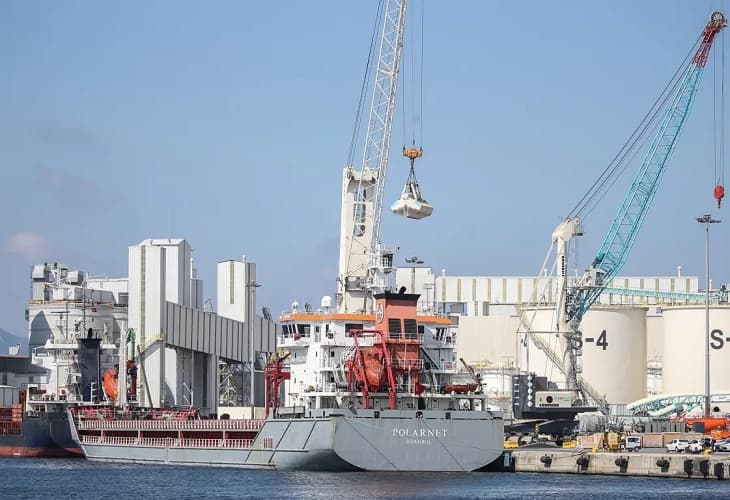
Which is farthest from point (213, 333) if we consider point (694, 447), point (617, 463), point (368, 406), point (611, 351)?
point (617, 463)

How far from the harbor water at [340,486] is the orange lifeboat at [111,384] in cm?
2448

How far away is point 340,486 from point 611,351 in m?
63.9

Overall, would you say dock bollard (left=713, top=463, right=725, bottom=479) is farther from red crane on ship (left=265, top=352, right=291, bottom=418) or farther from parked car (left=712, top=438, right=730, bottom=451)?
red crane on ship (left=265, top=352, right=291, bottom=418)

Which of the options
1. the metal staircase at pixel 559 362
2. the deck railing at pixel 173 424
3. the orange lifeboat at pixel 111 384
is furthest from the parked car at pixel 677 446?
the orange lifeboat at pixel 111 384

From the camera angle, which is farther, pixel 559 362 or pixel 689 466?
pixel 559 362

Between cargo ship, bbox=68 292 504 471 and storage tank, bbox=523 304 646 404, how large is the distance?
4835 centimetres

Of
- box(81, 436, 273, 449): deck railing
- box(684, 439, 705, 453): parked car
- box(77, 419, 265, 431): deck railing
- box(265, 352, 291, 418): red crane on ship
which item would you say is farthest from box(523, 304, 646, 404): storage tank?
box(265, 352, 291, 418): red crane on ship

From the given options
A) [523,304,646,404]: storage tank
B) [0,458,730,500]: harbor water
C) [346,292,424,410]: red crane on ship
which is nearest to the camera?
[0,458,730,500]: harbor water

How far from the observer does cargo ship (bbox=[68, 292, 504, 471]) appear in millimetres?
63906

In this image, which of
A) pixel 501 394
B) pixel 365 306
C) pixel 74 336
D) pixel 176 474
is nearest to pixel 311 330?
pixel 365 306

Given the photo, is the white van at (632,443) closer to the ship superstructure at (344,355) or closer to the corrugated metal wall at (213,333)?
the ship superstructure at (344,355)

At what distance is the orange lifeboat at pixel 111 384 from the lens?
9681 cm

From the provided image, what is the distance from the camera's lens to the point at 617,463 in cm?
6669

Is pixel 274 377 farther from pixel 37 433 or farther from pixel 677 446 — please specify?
pixel 37 433
